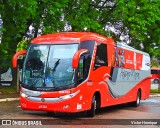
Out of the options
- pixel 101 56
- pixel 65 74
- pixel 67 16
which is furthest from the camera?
pixel 67 16

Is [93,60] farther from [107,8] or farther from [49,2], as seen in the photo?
[107,8]

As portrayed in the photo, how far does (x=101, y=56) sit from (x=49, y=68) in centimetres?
271

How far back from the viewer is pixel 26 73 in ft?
49.2

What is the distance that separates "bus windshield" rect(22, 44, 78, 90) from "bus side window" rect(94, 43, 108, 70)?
1.40 meters

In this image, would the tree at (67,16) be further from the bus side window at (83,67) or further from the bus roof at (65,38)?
the bus side window at (83,67)

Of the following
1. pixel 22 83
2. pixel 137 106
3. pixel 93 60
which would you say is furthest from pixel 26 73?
pixel 137 106

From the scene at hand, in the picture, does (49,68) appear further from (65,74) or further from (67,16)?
(67,16)

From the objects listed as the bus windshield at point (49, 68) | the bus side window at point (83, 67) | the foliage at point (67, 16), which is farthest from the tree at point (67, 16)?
the bus side window at point (83, 67)

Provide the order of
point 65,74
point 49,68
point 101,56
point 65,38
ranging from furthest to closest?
point 101,56 < point 65,38 < point 49,68 < point 65,74

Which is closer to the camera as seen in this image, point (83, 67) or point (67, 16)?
point (83, 67)

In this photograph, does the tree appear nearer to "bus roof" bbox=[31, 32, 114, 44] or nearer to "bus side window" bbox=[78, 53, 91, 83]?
"bus roof" bbox=[31, 32, 114, 44]

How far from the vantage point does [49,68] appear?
1470 cm

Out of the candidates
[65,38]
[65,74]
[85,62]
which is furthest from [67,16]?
[65,74]

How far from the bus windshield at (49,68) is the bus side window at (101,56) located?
1.40 m
